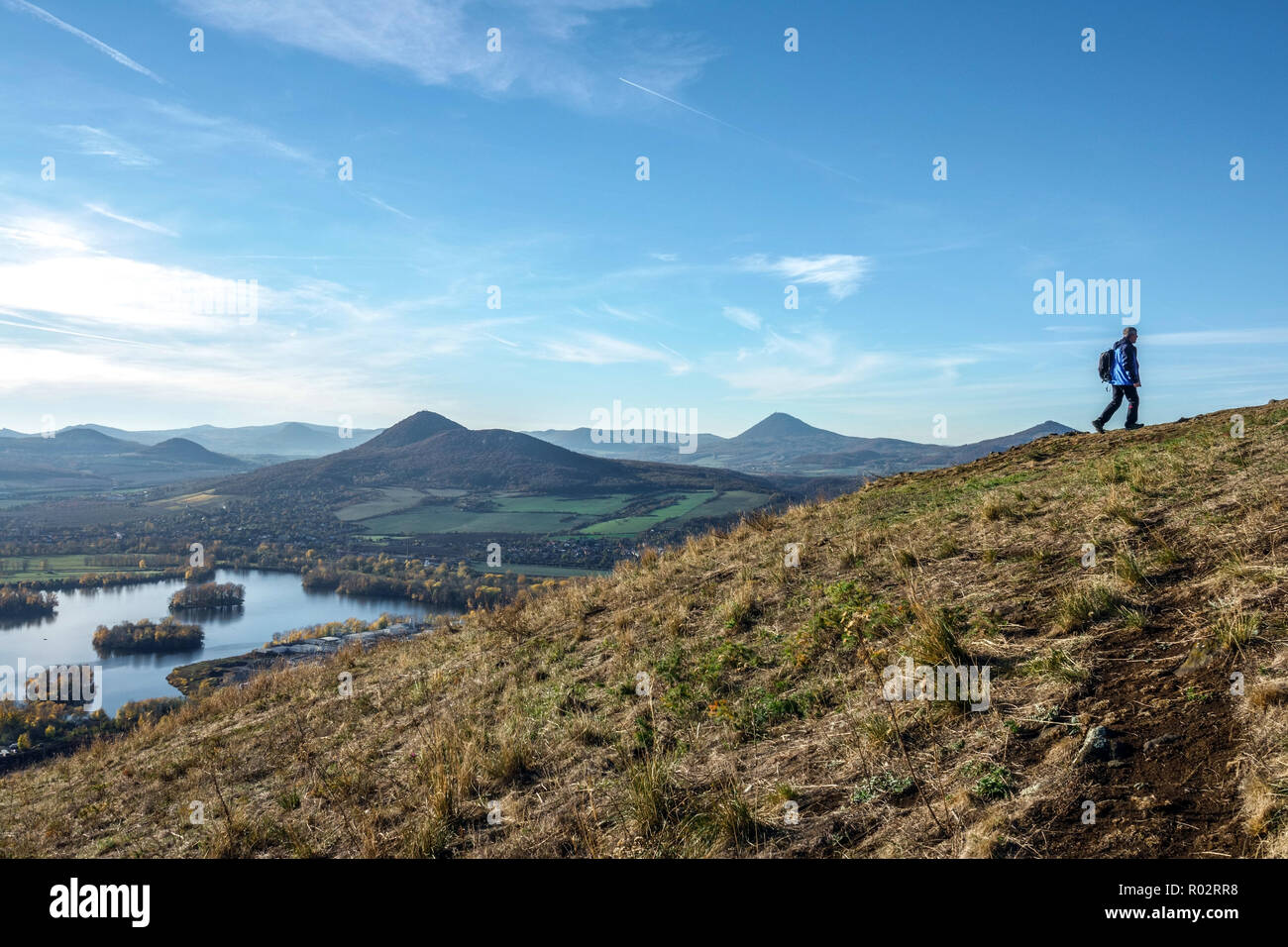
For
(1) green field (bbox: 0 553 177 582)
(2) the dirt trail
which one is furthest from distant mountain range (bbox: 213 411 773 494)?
(2) the dirt trail

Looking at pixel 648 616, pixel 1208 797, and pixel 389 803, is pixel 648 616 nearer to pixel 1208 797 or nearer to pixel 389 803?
pixel 389 803

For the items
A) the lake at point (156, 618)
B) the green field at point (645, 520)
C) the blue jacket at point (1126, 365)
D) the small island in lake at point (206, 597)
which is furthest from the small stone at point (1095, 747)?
the small island in lake at point (206, 597)

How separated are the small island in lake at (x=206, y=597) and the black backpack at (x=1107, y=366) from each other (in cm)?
7827

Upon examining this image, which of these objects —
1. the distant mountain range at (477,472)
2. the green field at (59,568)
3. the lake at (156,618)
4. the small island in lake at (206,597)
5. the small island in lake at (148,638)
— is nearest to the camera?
the lake at (156,618)

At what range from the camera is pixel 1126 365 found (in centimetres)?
1448

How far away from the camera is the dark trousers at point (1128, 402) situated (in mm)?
14711

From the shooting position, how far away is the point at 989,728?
407 centimetres

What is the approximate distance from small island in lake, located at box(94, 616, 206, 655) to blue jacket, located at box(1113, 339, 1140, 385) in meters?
64.0

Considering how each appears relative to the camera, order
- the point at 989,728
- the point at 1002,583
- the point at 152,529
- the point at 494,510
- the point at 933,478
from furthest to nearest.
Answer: the point at 494,510
the point at 152,529
the point at 933,478
the point at 1002,583
the point at 989,728

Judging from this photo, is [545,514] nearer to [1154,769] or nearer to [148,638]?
[148,638]

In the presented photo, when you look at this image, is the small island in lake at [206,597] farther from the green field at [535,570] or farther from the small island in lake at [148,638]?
the green field at [535,570]

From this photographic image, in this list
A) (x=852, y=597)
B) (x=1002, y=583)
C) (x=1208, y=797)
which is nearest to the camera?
(x=1208, y=797)
